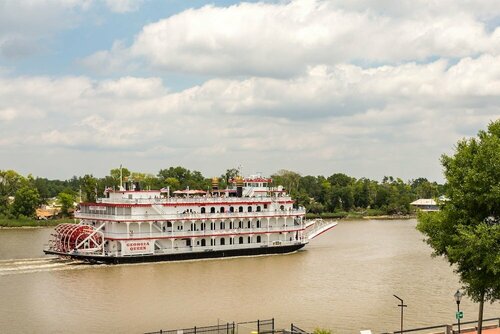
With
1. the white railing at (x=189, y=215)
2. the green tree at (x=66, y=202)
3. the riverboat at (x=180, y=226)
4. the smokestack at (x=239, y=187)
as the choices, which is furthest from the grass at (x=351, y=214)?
the white railing at (x=189, y=215)

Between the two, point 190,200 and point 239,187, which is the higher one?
point 239,187

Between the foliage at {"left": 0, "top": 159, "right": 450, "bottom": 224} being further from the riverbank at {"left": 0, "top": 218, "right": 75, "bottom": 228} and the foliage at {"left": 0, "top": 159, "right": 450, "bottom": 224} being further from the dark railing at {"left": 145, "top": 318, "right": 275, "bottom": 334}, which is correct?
the dark railing at {"left": 145, "top": 318, "right": 275, "bottom": 334}

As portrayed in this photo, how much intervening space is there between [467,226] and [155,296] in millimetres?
18819

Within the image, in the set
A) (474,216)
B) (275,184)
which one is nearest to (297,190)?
(275,184)

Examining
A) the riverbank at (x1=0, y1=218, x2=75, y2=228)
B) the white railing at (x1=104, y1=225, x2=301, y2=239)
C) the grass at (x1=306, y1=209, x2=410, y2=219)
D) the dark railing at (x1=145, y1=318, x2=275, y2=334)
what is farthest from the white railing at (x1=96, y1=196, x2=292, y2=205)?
the grass at (x1=306, y1=209, x2=410, y2=219)

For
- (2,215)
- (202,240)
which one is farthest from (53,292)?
(2,215)

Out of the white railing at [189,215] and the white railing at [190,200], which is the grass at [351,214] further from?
the white railing at [190,200]

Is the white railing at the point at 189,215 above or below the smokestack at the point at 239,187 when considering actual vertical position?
below

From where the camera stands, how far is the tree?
805 inches

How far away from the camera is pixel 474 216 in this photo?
861 inches

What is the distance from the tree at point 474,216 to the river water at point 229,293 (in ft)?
21.8

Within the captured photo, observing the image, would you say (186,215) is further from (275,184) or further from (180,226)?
(275,184)

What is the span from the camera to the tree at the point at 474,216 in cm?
2044

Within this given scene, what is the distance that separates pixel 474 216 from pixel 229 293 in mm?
16945
